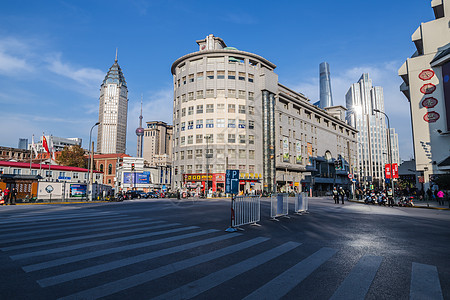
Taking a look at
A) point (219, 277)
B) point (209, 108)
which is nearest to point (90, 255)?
point (219, 277)

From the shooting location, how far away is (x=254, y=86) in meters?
59.2

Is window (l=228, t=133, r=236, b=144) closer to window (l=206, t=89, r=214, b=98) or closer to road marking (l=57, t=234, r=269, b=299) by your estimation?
window (l=206, t=89, r=214, b=98)

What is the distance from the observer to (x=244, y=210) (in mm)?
10758

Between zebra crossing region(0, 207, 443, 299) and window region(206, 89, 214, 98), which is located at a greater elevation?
window region(206, 89, 214, 98)

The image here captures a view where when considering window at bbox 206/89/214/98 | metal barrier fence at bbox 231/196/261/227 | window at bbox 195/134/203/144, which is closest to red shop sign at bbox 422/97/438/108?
window at bbox 206/89/214/98

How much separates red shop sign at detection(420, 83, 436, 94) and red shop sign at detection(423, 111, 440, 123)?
3192mm

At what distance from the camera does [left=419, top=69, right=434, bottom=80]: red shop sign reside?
39.8 meters

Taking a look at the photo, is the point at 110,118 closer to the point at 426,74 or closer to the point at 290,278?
the point at 426,74

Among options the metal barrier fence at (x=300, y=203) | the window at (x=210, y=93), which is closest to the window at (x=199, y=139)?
the window at (x=210, y=93)

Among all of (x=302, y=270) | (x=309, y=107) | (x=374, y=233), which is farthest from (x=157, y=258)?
(x=309, y=107)

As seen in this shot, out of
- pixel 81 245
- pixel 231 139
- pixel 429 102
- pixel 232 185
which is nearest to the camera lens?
pixel 81 245

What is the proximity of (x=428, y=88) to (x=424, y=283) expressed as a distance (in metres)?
46.5

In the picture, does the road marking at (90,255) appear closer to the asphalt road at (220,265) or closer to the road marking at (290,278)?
the asphalt road at (220,265)

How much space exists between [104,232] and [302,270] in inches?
252
